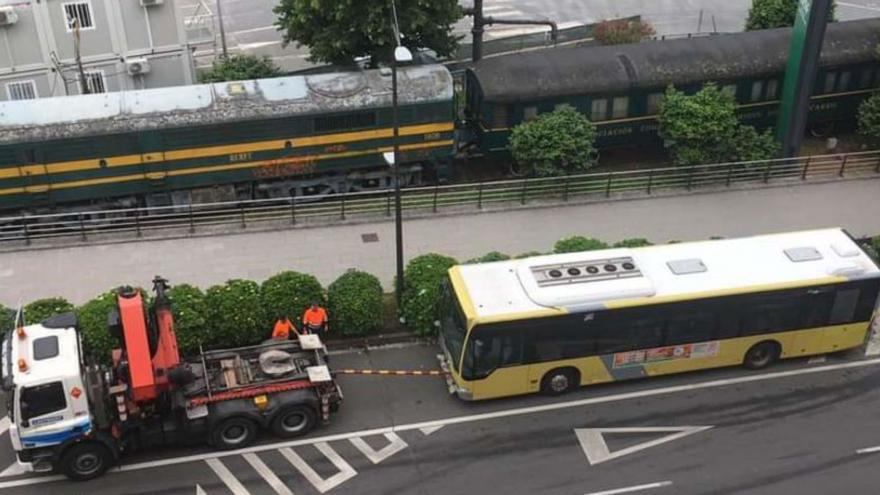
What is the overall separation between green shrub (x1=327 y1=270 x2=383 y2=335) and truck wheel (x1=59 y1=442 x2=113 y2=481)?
582 centimetres

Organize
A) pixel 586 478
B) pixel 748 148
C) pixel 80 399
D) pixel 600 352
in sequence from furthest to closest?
pixel 748 148
pixel 600 352
pixel 586 478
pixel 80 399

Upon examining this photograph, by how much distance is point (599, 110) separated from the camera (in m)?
29.4

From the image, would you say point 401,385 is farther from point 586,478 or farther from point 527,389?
point 586,478

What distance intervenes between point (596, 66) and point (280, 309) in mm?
14858

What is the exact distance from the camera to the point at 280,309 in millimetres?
19797

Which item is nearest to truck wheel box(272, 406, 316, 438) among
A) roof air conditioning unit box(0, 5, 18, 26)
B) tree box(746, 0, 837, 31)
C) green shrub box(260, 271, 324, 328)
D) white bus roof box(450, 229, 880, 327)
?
green shrub box(260, 271, 324, 328)

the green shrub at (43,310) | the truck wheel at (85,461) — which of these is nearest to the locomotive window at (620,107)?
the green shrub at (43,310)

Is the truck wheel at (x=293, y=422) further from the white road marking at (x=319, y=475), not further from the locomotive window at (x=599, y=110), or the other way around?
the locomotive window at (x=599, y=110)

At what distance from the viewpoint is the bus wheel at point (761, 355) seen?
19.8 metres

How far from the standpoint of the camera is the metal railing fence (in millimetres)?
25078

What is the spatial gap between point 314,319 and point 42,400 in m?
6.01

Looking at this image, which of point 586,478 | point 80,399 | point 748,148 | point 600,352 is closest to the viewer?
point 80,399

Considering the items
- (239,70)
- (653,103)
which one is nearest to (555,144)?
(653,103)

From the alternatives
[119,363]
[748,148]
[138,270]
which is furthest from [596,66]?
[119,363]
